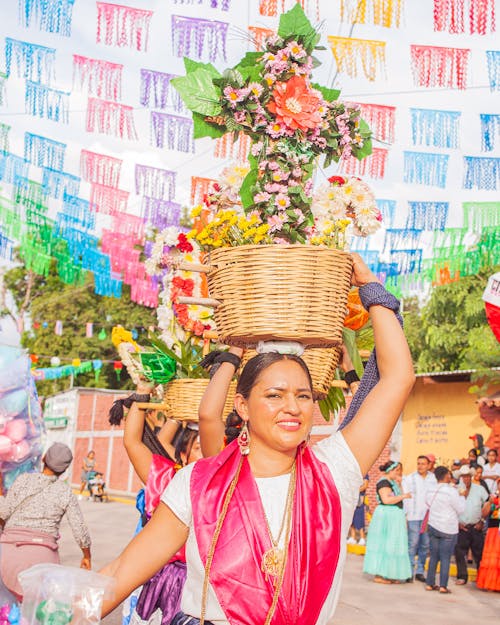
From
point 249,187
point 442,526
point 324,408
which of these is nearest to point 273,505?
point 249,187

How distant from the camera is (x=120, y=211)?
558 inches

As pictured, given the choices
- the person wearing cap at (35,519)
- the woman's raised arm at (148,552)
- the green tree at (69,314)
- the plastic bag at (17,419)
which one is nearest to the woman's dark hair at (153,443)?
the person wearing cap at (35,519)

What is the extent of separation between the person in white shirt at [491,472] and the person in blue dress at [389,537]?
180 centimetres

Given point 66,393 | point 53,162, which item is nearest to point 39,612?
point 53,162

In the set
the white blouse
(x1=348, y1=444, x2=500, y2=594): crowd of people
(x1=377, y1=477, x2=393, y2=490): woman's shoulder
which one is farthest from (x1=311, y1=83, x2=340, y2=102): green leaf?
(x1=377, y1=477, x2=393, y2=490): woman's shoulder

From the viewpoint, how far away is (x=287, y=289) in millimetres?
2844

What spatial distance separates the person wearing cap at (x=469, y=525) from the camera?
13.1 m

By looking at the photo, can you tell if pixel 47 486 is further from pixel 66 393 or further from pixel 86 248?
pixel 66 393

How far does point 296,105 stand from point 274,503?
155cm

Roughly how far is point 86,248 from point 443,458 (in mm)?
8639

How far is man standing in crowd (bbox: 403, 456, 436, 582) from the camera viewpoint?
1312 centimetres

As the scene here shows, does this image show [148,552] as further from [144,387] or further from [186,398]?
[144,387]

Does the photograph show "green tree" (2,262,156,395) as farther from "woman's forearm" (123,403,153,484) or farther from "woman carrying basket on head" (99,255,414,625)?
"woman carrying basket on head" (99,255,414,625)

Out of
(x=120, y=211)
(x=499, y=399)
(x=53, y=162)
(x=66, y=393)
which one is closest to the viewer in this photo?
(x=53, y=162)
